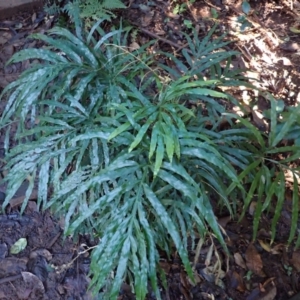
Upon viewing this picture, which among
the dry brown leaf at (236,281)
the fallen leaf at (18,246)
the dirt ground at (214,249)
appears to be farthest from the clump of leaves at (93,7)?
the dry brown leaf at (236,281)

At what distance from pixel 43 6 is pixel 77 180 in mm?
1716

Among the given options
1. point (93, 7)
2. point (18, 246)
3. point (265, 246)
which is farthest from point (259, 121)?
point (18, 246)

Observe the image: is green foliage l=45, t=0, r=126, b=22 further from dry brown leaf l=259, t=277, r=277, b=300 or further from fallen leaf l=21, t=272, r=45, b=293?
dry brown leaf l=259, t=277, r=277, b=300

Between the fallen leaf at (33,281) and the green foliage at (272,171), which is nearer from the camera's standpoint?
the green foliage at (272,171)

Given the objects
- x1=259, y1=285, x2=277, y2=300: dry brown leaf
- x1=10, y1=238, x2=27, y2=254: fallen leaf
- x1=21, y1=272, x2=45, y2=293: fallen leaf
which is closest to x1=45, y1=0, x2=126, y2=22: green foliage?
x1=10, y1=238, x2=27, y2=254: fallen leaf

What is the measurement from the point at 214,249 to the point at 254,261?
32 centimetres

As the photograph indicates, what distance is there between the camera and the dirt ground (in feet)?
6.43

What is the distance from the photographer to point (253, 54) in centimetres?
262

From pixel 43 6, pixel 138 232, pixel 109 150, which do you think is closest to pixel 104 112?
pixel 109 150

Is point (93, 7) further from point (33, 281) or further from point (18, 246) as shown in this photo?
point (33, 281)

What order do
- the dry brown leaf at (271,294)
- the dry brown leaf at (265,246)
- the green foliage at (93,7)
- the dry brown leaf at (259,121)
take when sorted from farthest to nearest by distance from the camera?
the green foliage at (93,7), the dry brown leaf at (259,121), the dry brown leaf at (265,246), the dry brown leaf at (271,294)

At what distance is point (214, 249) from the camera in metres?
1.80

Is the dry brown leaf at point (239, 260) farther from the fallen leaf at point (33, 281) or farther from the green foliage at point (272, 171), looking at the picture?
the fallen leaf at point (33, 281)

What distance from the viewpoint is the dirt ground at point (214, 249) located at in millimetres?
1959
